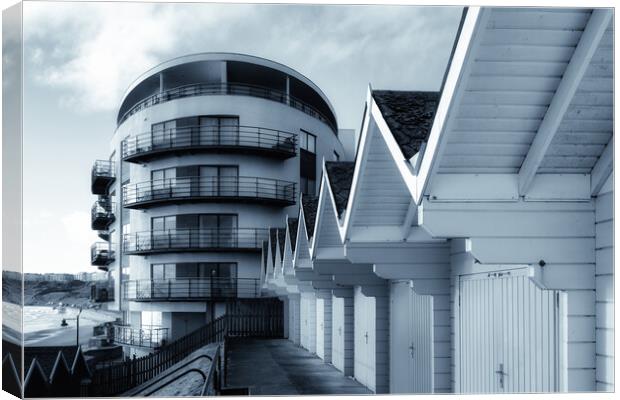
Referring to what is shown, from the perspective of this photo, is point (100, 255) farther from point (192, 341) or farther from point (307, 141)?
point (192, 341)

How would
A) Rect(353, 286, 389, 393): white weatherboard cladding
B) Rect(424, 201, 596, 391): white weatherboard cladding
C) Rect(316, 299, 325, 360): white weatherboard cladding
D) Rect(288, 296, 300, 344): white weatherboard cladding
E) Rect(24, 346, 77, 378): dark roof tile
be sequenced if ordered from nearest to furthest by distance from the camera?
1. Rect(424, 201, 596, 391): white weatherboard cladding
2. Rect(353, 286, 389, 393): white weatherboard cladding
3. Rect(316, 299, 325, 360): white weatherboard cladding
4. Rect(288, 296, 300, 344): white weatherboard cladding
5. Rect(24, 346, 77, 378): dark roof tile

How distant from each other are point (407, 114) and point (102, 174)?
Answer: 130ft

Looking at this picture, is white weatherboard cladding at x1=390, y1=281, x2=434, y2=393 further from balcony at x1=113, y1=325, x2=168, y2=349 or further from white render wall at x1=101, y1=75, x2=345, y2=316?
balcony at x1=113, y1=325, x2=168, y2=349

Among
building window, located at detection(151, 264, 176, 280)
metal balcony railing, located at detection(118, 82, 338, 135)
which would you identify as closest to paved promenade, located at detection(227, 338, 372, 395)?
building window, located at detection(151, 264, 176, 280)

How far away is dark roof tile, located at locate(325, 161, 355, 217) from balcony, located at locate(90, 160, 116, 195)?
35165mm

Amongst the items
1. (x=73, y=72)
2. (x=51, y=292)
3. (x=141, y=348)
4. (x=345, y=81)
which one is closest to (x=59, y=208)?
(x=73, y=72)

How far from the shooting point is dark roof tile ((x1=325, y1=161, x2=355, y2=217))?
9281 millimetres

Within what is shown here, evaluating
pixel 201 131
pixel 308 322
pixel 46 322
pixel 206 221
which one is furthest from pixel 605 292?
pixel 46 322

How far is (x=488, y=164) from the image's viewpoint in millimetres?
5191

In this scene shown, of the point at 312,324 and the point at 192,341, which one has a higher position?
the point at 312,324

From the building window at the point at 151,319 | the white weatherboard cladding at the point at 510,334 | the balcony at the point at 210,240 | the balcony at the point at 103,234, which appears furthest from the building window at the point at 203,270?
the white weatherboard cladding at the point at 510,334

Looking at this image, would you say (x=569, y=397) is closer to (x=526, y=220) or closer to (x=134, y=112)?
(x=526, y=220)

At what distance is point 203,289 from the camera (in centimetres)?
3438

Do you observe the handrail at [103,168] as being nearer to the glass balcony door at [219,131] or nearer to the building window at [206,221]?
the building window at [206,221]
